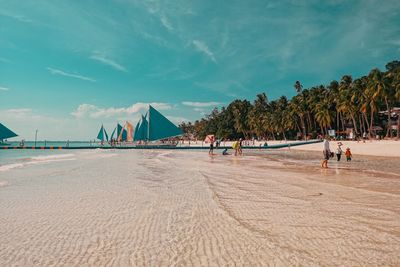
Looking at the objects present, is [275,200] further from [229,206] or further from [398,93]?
[398,93]

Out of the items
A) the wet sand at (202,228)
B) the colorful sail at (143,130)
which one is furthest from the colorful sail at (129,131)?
the wet sand at (202,228)

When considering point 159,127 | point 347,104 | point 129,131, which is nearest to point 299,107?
point 347,104

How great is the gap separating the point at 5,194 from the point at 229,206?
6712 millimetres

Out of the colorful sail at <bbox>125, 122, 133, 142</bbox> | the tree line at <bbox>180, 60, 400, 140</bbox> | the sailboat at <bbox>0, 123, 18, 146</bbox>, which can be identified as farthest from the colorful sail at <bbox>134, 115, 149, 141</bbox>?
the tree line at <bbox>180, 60, 400, 140</bbox>

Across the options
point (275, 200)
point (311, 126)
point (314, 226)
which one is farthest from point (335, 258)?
point (311, 126)

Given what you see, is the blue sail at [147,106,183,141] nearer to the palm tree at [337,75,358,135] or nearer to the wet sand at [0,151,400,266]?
the palm tree at [337,75,358,135]

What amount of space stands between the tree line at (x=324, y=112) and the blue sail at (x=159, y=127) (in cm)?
3474

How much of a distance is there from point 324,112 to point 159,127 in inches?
1502

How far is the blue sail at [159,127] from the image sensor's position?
57188mm

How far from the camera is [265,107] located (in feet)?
340

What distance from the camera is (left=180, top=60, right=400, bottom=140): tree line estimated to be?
168 feet

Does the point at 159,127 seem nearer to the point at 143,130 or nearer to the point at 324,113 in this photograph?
the point at 143,130

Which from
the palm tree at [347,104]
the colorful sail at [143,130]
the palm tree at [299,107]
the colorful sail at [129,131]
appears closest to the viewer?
the palm tree at [347,104]

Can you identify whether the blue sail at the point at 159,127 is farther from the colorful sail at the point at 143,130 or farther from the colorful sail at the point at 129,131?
the colorful sail at the point at 129,131
